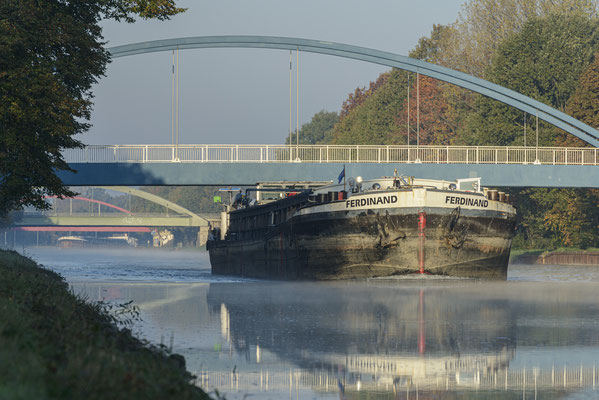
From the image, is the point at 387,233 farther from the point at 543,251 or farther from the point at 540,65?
the point at 540,65

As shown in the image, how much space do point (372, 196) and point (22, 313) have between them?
24.8 meters

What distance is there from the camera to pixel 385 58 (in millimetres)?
59469

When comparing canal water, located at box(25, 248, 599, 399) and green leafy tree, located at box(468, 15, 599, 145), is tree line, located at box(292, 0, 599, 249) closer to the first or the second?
green leafy tree, located at box(468, 15, 599, 145)

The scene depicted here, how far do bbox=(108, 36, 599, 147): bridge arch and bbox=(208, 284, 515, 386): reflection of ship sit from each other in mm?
32144

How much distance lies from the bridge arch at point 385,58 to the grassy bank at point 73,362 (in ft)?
158

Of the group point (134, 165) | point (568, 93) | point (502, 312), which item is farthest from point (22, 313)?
point (568, 93)

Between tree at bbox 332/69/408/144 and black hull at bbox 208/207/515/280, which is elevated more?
tree at bbox 332/69/408/144

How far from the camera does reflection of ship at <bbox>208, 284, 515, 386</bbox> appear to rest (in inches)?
515

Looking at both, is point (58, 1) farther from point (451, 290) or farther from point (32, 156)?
point (451, 290)

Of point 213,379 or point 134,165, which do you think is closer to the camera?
point 213,379

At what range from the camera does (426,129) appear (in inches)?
3839

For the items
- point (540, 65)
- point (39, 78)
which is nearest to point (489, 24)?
point (540, 65)

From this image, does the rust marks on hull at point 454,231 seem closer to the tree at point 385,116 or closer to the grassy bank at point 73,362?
the grassy bank at point 73,362

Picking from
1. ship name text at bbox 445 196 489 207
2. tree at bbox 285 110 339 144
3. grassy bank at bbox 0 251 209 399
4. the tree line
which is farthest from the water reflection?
tree at bbox 285 110 339 144
